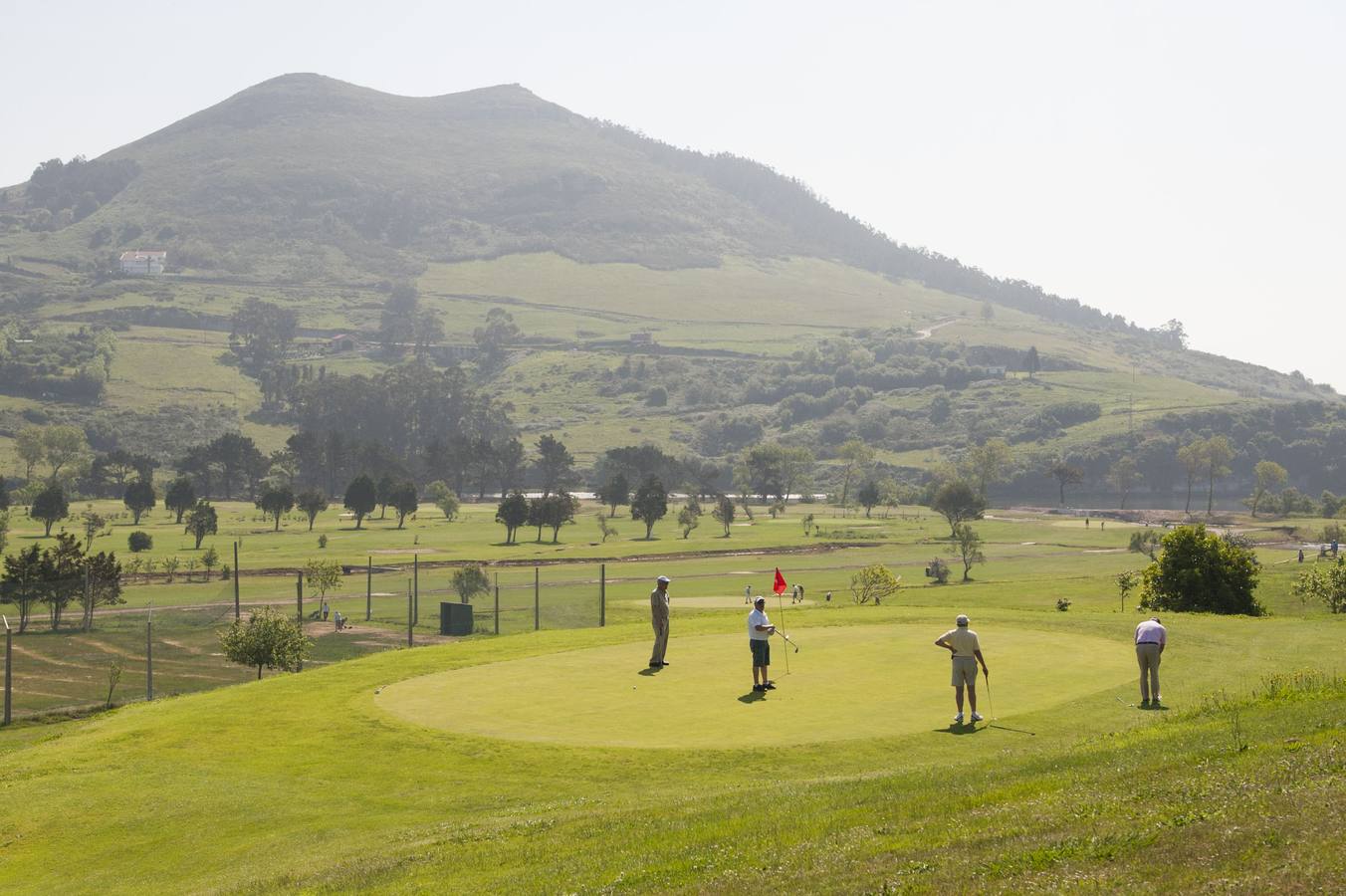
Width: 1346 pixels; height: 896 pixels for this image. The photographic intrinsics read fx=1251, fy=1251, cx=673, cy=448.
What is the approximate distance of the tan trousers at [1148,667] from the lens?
76.0 ft

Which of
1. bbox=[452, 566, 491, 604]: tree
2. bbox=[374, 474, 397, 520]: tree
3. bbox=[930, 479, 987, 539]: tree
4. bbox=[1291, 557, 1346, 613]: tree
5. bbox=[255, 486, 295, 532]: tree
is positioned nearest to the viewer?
bbox=[1291, 557, 1346, 613]: tree

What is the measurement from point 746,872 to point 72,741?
17.7 m

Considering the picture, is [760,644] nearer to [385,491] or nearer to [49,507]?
[49,507]

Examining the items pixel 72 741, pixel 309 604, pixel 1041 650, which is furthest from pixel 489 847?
pixel 309 604

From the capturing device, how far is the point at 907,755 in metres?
20.1

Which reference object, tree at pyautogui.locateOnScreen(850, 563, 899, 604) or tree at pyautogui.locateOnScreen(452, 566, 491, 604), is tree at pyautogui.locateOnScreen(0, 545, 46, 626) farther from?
tree at pyautogui.locateOnScreen(850, 563, 899, 604)

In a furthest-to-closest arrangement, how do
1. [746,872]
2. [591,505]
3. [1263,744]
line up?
[591,505] → [1263,744] → [746,872]

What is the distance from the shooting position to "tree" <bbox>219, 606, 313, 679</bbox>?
40.2m

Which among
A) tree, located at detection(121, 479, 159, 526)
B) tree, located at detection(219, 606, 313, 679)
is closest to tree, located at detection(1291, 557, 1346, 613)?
tree, located at detection(219, 606, 313, 679)

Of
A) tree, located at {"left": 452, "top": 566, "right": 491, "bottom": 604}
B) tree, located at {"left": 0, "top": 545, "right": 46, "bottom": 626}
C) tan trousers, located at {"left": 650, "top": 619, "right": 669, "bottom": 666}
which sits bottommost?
tree, located at {"left": 452, "top": 566, "right": 491, "bottom": 604}

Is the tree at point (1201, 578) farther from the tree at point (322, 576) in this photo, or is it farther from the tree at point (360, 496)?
Answer: the tree at point (360, 496)

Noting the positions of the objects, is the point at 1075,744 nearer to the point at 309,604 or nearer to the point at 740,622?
the point at 740,622

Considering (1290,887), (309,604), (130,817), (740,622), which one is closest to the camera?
(1290,887)

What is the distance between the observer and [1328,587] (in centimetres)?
4806
